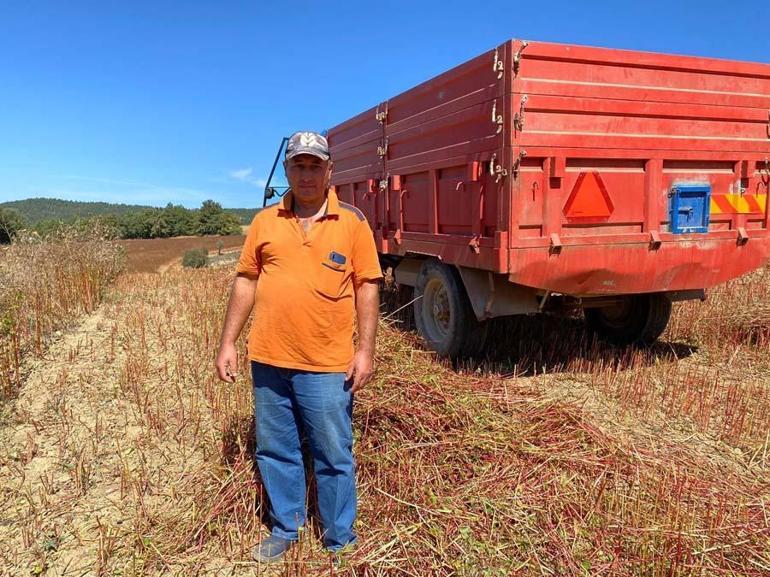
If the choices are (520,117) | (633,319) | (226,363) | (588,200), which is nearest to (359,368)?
(226,363)

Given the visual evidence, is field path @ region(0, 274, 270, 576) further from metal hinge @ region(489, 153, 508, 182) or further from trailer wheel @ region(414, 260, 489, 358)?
metal hinge @ region(489, 153, 508, 182)

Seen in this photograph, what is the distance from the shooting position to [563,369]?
17.0 feet

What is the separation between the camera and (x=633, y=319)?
5863 mm

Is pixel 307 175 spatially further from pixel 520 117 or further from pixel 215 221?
pixel 215 221

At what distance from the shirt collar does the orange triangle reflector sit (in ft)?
7.52

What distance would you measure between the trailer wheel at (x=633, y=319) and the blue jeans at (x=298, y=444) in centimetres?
394

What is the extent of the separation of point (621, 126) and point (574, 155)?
0.46m

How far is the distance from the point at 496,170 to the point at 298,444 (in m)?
2.43

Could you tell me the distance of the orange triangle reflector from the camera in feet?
13.9

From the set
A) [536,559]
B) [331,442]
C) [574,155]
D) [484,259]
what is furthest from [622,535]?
[574,155]

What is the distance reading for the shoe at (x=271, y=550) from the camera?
257 cm

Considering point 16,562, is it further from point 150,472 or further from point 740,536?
point 740,536

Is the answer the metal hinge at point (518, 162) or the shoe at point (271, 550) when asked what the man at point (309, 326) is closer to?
the shoe at point (271, 550)

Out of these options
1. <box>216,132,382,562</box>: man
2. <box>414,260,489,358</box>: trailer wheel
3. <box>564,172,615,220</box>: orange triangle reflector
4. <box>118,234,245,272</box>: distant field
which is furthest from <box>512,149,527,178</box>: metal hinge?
<box>118,234,245,272</box>: distant field
